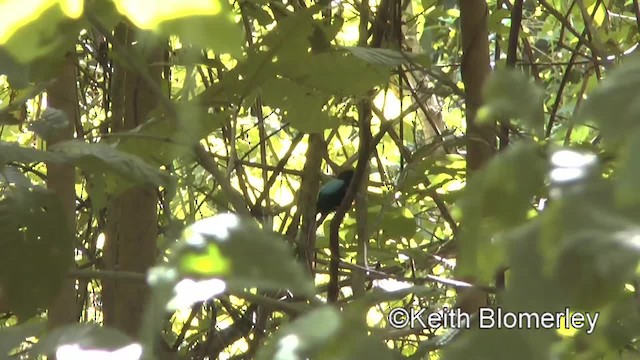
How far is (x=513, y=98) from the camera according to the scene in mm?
296

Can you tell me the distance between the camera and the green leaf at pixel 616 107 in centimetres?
24

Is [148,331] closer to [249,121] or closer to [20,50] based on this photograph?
[20,50]

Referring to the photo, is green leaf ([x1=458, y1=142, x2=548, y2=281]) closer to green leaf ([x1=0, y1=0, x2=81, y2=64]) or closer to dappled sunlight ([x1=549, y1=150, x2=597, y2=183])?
dappled sunlight ([x1=549, y1=150, x2=597, y2=183])

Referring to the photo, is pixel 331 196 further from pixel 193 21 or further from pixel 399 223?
pixel 193 21

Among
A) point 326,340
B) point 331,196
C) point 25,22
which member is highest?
point 331,196

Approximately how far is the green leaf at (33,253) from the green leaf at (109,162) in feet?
0.20

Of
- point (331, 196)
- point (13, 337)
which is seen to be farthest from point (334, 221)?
point (13, 337)

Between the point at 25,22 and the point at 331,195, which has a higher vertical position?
the point at 331,195

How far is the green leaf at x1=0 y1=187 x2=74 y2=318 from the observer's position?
62 cm

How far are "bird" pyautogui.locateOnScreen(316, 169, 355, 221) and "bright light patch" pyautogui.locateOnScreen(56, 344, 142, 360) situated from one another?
2.70 feet

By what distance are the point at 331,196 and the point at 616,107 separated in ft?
3.00

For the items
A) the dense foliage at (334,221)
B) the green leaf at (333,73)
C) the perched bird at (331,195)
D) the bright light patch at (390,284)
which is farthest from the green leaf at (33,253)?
the perched bird at (331,195)

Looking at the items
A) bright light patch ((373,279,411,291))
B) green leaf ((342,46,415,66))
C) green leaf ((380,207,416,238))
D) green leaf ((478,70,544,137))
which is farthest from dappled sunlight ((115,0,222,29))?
green leaf ((380,207,416,238))

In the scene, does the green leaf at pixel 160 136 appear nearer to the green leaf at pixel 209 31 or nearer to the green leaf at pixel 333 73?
the green leaf at pixel 333 73
